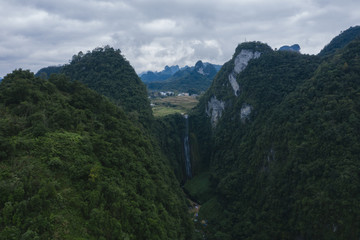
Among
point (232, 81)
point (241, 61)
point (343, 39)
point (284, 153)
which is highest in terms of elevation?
point (343, 39)

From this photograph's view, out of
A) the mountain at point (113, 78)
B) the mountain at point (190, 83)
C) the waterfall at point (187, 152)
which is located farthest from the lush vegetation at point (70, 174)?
the mountain at point (190, 83)

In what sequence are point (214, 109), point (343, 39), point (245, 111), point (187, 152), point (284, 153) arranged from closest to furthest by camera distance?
point (284, 153) → point (245, 111) → point (187, 152) → point (214, 109) → point (343, 39)

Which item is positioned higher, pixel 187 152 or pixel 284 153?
pixel 284 153

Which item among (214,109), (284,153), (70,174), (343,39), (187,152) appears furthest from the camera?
(343,39)

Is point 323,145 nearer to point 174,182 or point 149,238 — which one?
point 174,182

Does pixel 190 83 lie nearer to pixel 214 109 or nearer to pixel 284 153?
pixel 214 109

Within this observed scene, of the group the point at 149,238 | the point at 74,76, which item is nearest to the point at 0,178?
the point at 149,238

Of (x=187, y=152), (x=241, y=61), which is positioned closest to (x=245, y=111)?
(x=187, y=152)
